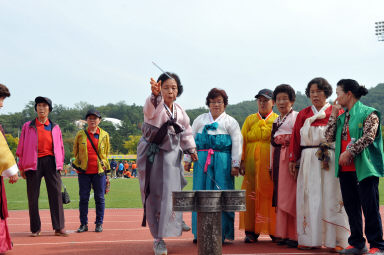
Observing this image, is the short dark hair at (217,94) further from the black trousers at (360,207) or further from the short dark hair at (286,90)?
the black trousers at (360,207)

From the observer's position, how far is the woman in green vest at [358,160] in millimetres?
5891

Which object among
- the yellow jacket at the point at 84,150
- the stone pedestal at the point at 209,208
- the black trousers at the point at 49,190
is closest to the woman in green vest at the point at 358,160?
the stone pedestal at the point at 209,208

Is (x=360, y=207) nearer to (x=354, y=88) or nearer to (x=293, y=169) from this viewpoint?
(x=293, y=169)

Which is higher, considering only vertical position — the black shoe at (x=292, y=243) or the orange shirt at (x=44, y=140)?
the orange shirt at (x=44, y=140)

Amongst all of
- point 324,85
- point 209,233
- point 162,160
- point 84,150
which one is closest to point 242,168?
point 162,160

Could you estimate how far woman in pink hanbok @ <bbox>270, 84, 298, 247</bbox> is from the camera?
713cm

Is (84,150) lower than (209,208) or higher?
higher

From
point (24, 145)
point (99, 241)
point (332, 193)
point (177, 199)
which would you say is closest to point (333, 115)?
point (332, 193)

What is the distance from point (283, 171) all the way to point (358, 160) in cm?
148

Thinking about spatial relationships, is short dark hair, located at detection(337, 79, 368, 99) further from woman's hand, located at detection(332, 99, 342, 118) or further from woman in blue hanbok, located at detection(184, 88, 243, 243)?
woman in blue hanbok, located at detection(184, 88, 243, 243)

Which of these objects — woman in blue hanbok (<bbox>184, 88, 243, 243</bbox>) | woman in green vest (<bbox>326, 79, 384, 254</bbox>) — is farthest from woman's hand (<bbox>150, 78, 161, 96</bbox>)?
woman in green vest (<bbox>326, 79, 384, 254</bbox>)

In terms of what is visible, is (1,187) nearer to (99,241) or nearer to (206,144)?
(99,241)

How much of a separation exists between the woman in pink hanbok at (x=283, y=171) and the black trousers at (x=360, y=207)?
100 centimetres

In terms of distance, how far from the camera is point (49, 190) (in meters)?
8.65
